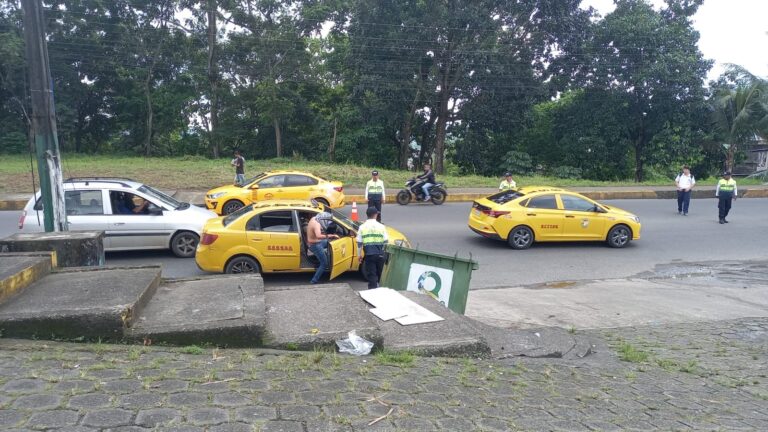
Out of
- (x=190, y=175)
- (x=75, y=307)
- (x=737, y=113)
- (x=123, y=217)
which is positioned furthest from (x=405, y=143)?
(x=75, y=307)

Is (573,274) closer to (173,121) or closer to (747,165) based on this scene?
(173,121)

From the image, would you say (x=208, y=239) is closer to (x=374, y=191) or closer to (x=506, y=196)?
(x=374, y=191)

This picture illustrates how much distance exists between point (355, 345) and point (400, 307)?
1.20 metres

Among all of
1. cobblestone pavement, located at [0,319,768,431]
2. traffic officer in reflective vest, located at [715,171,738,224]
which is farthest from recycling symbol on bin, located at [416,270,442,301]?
traffic officer in reflective vest, located at [715,171,738,224]

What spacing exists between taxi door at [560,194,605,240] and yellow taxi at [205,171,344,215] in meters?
6.86

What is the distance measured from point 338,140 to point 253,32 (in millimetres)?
8648

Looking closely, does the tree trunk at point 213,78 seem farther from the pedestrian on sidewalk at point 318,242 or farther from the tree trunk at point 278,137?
the pedestrian on sidewalk at point 318,242

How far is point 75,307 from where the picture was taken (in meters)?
4.58

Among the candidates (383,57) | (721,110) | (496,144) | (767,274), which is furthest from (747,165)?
(767,274)

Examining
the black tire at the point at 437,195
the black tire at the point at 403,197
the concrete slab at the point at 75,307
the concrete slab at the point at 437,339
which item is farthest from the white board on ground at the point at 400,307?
the black tire at the point at 437,195

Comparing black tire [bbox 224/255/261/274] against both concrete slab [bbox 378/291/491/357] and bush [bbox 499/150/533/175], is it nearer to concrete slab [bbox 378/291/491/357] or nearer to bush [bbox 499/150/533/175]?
concrete slab [bbox 378/291/491/357]

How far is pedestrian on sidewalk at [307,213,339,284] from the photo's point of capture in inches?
349

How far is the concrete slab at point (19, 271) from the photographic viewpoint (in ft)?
15.9

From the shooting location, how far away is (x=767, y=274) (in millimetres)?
11289
